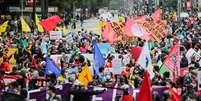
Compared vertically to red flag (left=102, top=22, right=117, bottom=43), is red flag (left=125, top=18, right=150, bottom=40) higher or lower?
higher

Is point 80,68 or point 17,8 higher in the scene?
point 80,68

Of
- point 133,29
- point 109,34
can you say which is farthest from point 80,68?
point 109,34

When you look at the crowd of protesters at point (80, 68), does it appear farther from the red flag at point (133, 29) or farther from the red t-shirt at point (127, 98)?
the red flag at point (133, 29)

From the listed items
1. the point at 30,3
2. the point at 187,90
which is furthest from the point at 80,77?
the point at 30,3

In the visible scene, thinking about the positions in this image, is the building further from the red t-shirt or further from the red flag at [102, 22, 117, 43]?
the red t-shirt

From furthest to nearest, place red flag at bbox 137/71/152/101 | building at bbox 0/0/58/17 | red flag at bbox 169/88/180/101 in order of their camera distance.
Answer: building at bbox 0/0/58/17
red flag at bbox 169/88/180/101
red flag at bbox 137/71/152/101

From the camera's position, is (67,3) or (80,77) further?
(67,3)

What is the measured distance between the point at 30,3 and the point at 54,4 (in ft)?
15.5

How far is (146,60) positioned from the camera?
52.9 ft

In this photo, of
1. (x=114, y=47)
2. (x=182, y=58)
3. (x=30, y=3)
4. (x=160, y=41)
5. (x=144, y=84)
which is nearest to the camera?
(x=144, y=84)

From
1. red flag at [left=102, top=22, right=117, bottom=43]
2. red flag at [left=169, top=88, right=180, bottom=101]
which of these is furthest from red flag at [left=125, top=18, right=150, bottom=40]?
red flag at [left=169, top=88, right=180, bottom=101]

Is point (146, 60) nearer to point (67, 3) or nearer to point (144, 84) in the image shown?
point (144, 84)

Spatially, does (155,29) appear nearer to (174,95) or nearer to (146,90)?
(174,95)

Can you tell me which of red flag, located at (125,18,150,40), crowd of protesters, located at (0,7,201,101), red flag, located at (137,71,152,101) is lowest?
crowd of protesters, located at (0,7,201,101)
